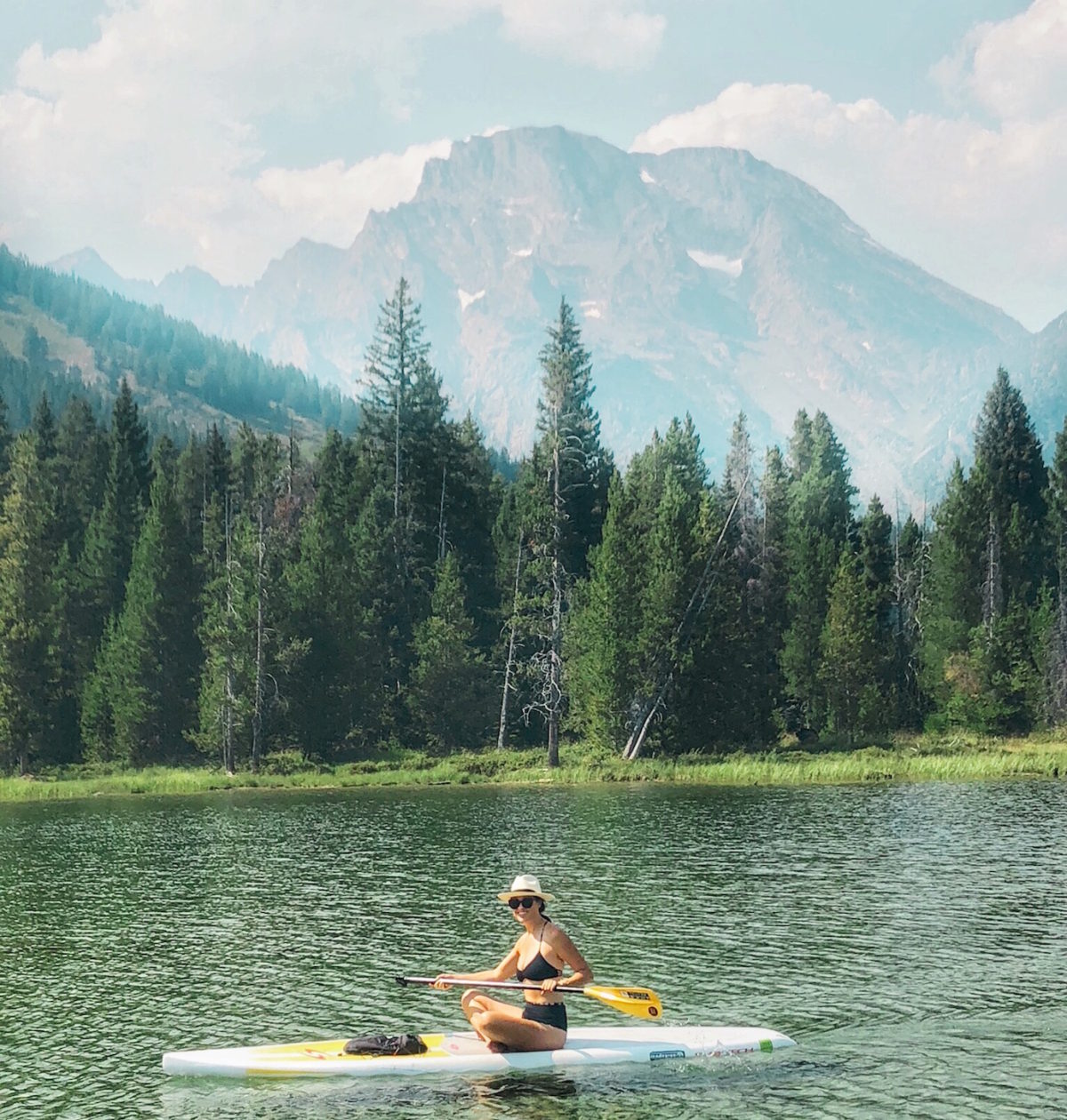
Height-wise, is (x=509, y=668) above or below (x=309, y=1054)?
above

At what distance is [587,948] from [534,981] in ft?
28.1

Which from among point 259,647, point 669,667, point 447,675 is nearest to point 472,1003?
point 669,667

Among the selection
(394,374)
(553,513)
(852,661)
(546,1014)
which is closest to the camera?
(546,1014)

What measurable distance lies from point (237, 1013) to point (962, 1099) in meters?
13.0

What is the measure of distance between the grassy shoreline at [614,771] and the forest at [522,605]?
2841 mm

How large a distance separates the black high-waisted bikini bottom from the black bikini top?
20.9 inches

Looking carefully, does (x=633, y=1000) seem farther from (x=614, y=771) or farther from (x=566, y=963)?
(x=614, y=771)

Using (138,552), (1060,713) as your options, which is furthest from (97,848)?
(1060,713)

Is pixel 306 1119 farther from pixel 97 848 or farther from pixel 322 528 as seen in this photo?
pixel 322 528

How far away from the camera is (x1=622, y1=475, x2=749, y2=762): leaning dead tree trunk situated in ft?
258

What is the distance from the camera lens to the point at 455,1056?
65.6 feet

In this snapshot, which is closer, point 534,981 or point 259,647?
point 534,981

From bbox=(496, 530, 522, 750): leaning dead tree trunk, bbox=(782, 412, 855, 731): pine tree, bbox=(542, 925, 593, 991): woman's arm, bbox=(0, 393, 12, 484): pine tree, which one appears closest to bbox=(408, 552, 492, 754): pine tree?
bbox=(496, 530, 522, 750): leaning dead tree trunk

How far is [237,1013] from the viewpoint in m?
23.9
